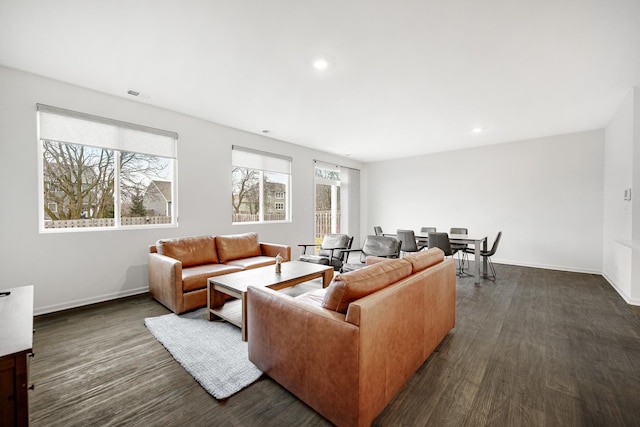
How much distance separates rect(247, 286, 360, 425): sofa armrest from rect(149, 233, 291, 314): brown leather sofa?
1506mm

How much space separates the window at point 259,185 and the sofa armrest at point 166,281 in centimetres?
183

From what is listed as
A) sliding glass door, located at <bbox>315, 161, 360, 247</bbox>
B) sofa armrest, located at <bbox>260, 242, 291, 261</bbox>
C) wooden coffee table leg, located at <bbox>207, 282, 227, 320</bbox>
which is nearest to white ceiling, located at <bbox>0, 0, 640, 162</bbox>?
sofa armrest, located at <bbox>260, 242, 291, 261</bbox>

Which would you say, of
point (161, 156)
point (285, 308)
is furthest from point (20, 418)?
point (161, 156)

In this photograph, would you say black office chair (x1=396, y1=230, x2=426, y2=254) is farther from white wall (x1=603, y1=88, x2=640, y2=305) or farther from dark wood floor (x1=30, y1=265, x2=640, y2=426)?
white wall (x1=603, y1=88, x2=640, y2=305)

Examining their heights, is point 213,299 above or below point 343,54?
below

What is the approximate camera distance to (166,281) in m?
3.17

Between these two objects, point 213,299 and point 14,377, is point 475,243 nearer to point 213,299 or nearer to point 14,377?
point 213,299

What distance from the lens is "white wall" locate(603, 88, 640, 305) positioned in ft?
11.2

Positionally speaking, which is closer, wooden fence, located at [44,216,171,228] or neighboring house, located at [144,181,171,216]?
wooden fence, located at [44,216,171,228]

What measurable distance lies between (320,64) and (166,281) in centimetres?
305

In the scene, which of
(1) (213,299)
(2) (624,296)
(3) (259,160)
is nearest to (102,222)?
(1) (213,299)

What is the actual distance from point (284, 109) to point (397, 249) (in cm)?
303

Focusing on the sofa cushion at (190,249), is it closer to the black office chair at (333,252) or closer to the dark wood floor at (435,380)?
the dark wood floor at (435,380)

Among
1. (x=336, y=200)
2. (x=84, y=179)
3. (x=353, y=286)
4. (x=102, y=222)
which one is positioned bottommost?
(x=353, y=286)
